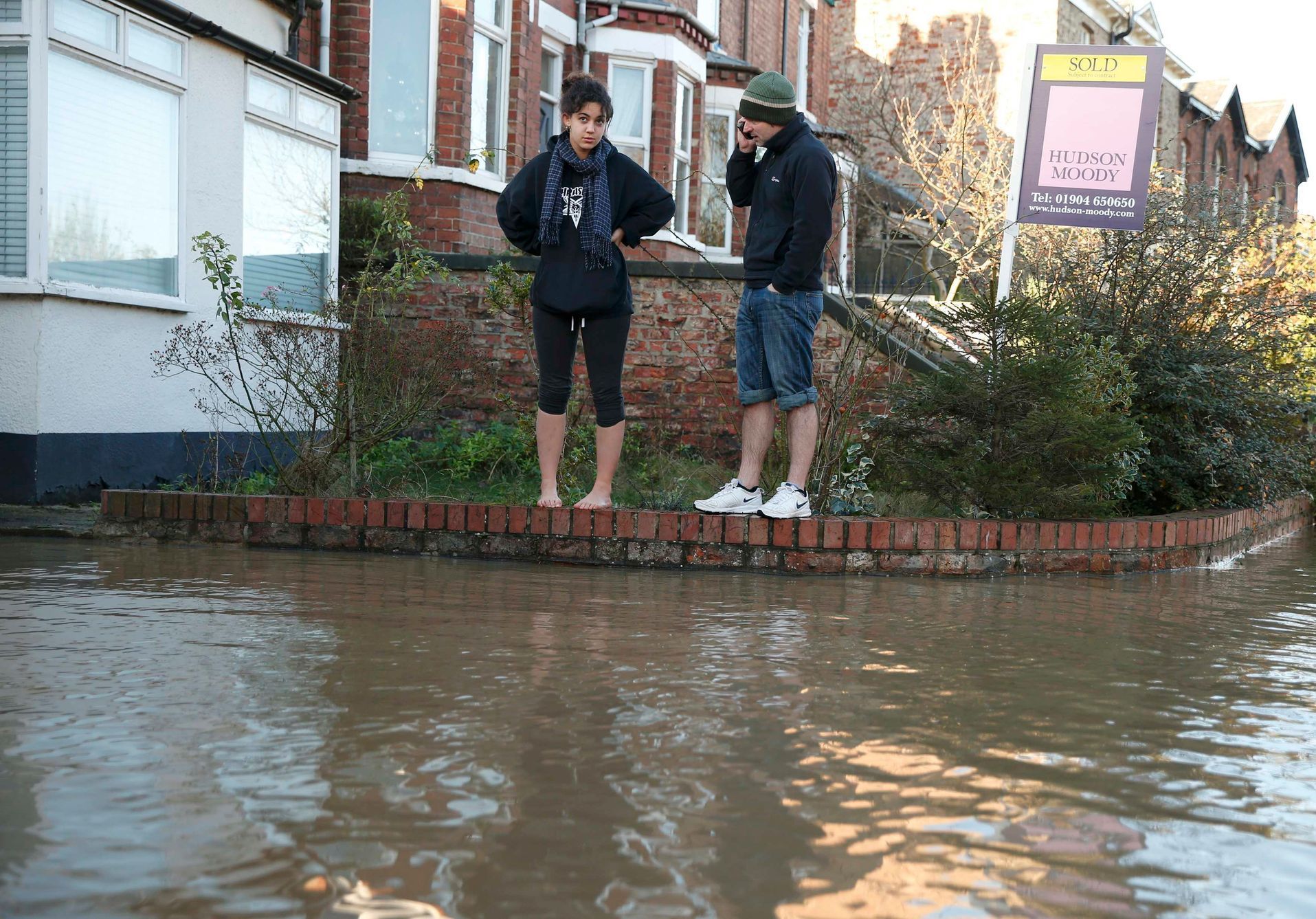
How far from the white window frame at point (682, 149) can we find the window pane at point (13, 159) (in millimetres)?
10007

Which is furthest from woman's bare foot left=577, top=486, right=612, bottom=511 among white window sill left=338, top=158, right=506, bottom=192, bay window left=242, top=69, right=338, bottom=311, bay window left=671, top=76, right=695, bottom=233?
bay window left=671, top=76, right=695, bottom=233

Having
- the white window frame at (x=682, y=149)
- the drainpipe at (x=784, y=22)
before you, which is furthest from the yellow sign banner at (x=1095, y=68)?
the drainpipe at (x=784, y=22)

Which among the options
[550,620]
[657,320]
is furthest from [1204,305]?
[550,620]

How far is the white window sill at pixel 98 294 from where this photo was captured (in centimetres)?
744

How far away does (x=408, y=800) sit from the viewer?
8.71 ft

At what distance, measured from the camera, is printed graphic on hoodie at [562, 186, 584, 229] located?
20.3 feet

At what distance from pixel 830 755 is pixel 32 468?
570 cm

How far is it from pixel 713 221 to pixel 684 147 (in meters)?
1.46

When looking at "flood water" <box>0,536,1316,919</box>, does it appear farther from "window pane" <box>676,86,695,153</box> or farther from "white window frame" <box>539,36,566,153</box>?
"window pane" <box>676,86,695,153</box>

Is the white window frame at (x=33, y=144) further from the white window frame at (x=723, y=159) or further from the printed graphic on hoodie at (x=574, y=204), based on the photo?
the white window frame at (x=723, y=159)

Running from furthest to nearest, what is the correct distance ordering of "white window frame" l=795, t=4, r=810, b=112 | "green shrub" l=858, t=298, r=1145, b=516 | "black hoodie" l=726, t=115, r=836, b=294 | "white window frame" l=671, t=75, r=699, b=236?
"white window frame" l=795, t=4, r=810, b=112
"white window frame" l=671, t=75, r=699, b=236
"green shrub" l=858, t=298, r=1145, b=516
"black hoodie" l=726, t=115, r=836, b=294

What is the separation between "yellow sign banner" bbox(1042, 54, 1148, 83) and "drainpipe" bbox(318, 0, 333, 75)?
599 cm

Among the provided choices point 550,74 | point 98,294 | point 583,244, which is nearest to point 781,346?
point 583,244

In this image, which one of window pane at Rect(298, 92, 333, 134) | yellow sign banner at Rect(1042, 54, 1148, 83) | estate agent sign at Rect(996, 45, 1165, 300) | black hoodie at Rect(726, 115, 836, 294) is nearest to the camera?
black hoodie at Rect(726, 115, 836, 294)
